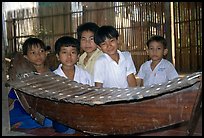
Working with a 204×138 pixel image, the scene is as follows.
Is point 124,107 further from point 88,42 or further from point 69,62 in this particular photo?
point 88,42

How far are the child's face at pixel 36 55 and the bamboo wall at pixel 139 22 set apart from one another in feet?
10.9

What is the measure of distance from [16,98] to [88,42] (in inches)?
38.1

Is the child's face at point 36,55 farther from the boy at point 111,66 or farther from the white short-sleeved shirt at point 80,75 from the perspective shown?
the boy at point 111,66

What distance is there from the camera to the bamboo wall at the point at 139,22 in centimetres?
734

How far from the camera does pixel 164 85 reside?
199 centimetres

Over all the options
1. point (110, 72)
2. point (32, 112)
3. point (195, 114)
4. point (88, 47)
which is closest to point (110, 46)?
point (110, 72)

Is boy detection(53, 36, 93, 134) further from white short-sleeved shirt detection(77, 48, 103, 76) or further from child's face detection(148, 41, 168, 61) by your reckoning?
child's face detection(148, 41, 168, 61)

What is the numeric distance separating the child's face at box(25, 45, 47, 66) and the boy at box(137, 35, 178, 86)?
107cm

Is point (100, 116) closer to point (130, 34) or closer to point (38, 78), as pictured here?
point (38, 78)

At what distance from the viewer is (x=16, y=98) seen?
126 inches

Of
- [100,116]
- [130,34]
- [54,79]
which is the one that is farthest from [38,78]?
[130,34]

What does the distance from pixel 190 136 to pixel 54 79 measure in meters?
1.18

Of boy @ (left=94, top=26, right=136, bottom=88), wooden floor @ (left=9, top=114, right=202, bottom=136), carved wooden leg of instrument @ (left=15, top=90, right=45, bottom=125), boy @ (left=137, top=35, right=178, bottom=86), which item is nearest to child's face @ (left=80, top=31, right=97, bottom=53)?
boy @ (left=94, top=26, right=136, bottom=88)

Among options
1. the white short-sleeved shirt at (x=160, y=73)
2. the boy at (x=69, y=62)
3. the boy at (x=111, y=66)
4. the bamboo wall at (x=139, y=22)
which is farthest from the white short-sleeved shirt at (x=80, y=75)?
the bamboo wall at (x=139, y=22)
